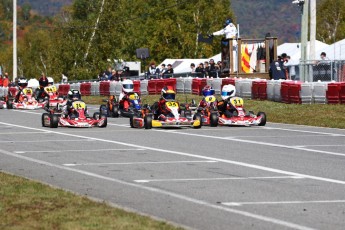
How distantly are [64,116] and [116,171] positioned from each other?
11.2m

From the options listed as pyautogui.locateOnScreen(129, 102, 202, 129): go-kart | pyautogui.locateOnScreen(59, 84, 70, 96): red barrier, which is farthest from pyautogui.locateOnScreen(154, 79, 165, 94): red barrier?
pyautogui.locateOnScreen(129, 102, 202, 129): go-kart

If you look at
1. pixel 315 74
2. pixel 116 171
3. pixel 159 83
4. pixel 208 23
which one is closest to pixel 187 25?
pixel 208 23

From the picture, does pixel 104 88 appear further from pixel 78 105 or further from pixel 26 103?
pixel 78 105

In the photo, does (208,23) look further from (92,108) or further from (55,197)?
(55,197)

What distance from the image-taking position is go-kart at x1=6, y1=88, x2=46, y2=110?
37.5 meters

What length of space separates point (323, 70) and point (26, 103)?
1059 cm

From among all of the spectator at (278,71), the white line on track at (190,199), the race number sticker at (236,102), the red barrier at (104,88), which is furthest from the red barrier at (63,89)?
the white line on track at (190,199)

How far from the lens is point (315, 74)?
117 ft

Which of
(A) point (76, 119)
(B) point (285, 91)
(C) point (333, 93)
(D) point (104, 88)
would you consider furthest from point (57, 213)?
(D) point (104, 88)

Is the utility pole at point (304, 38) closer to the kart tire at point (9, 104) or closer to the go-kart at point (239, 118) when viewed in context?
the go-kart at point (239, 118)

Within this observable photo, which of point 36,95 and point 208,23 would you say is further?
point 208,23

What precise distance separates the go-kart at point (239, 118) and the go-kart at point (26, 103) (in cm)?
1314

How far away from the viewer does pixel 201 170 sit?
1492 cm

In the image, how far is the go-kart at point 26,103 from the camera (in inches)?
1475
